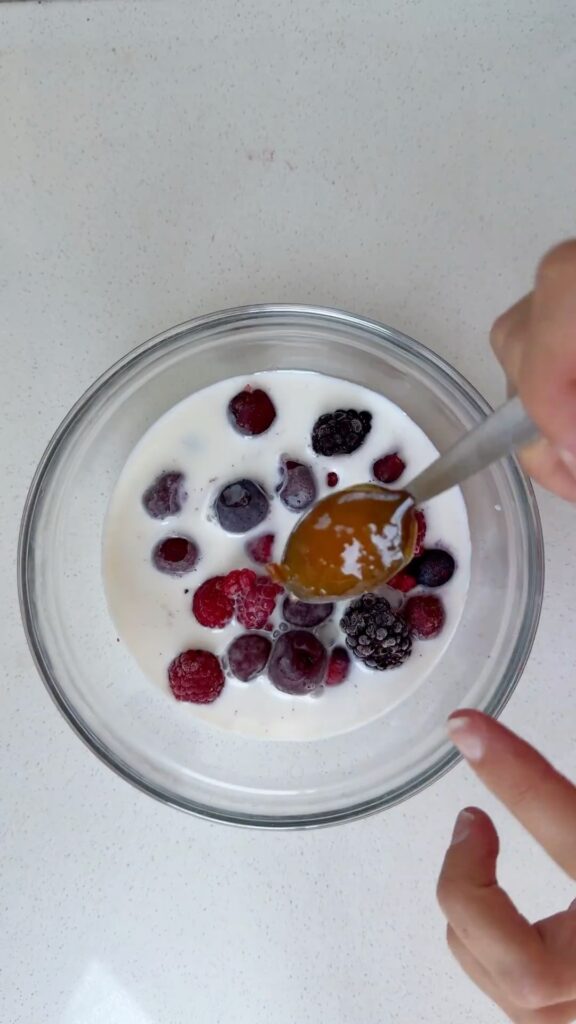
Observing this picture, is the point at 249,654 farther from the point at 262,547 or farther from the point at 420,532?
the point at 420,532

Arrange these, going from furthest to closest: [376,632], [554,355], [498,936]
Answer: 1. [376,632]
2. [498,936]
3. [554,355]

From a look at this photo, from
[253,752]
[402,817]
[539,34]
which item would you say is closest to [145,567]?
[253,752]

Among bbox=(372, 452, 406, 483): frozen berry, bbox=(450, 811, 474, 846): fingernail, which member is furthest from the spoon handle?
bbox=(450, 811, 474, 846): fingernail

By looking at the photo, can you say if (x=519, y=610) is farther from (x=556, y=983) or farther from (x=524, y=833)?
(x=556, y=983)

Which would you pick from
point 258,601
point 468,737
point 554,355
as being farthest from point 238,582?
point 554,355

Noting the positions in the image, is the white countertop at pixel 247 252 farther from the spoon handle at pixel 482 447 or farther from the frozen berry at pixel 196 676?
the spoon handle at pixel 482 447

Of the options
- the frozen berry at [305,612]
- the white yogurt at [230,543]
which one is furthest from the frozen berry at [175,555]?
the frozen berry at [305,612]
